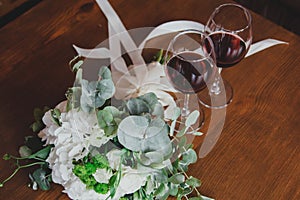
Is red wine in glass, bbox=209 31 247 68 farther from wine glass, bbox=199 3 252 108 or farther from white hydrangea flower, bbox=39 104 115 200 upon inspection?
white hydrangea flower, bbox=39 104 115 200

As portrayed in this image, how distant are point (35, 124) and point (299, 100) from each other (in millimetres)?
592

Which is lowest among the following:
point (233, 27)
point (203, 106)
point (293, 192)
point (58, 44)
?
point (293, 192)

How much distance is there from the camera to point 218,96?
115 centimetres

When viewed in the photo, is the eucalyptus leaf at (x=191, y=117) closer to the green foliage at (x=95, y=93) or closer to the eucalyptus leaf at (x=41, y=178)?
the green foliage at (x=95, y=93)

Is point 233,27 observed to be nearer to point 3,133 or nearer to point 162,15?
point 162,15

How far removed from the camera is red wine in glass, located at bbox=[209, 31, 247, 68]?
3.55 ft

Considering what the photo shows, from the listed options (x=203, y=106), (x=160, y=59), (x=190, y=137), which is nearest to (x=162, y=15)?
(x=160, y=59)

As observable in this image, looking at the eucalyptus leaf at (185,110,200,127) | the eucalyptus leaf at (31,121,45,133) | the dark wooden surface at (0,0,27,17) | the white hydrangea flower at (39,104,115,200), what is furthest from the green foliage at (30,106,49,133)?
the dark wooden surface at (0,0,27,17)

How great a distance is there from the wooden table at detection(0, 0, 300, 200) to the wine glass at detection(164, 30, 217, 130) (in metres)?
0.15

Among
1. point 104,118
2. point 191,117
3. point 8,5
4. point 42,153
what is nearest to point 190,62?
point 191,117

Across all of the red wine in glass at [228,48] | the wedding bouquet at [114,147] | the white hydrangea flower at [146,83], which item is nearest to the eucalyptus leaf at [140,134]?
the wedding bouquet at [114,147]

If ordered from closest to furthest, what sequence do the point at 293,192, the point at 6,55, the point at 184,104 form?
1. the point at 293,192
2. the point at 184,104
3. the point at 6,55

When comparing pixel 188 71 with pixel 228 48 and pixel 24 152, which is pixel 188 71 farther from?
pixel 24 152

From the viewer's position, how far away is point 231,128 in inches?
42.2
